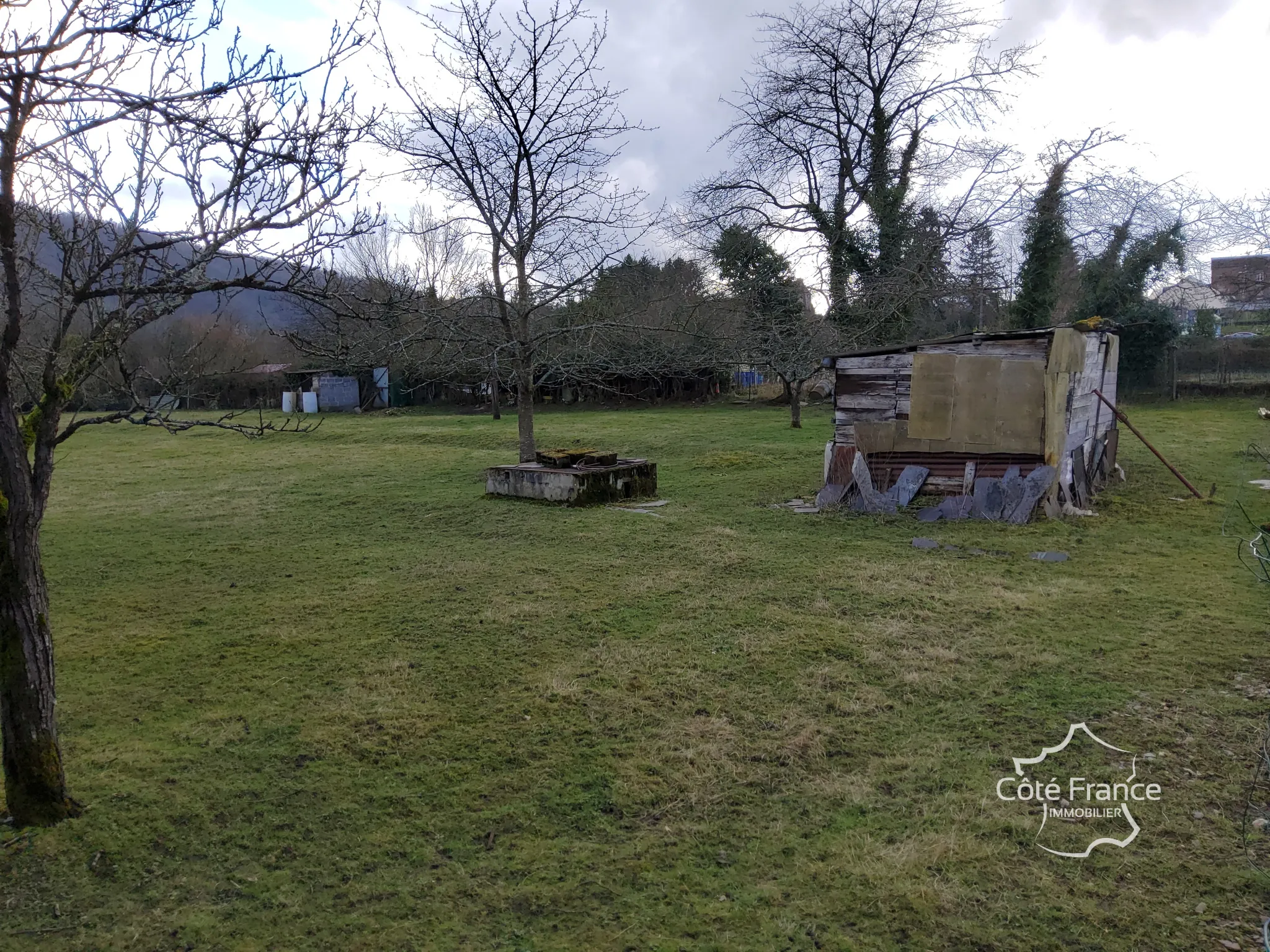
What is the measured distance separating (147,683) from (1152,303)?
1180 inches

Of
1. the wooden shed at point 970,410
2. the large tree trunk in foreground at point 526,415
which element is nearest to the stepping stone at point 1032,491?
the wooden shed at point 970,410

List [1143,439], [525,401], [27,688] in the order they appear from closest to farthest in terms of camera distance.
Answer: [27,688] → [1143,439] → [525,401]

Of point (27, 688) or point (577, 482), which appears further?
point (577, 482)

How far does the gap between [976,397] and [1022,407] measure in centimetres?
55

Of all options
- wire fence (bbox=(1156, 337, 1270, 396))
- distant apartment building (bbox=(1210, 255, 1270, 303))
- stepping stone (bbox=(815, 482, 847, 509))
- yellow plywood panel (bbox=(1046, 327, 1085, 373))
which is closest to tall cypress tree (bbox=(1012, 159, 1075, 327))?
distant apartment building (bbox=(1210, 255, 1270, 303))

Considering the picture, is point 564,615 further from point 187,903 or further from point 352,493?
point 352,493

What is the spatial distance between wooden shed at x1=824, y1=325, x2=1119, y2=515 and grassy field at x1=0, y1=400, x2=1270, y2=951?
1341 mm

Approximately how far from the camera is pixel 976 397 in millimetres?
10266

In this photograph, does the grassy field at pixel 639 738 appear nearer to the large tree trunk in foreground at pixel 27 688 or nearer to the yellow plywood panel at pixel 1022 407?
the large tree trunk in foreground at pixel 27 688

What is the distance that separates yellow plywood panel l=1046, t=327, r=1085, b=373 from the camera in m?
9.84

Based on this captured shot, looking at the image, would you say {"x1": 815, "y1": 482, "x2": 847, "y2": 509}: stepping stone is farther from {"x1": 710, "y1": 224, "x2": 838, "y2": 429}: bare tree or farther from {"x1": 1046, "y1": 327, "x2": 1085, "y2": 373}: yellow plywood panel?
{"x1": 1046, "y1": 327, "x2": 1085, "y2": 373}: yellow plywood panel

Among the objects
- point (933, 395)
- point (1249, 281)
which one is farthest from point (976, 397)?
point (1249, 281)

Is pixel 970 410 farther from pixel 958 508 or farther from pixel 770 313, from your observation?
pixel 770 313

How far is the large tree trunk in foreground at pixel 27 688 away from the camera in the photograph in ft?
11.2
